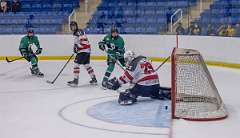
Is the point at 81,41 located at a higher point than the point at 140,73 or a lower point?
higher

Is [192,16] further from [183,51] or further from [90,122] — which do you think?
[90,122]

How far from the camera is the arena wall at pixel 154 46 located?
10.6 metres

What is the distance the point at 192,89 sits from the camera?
591cm

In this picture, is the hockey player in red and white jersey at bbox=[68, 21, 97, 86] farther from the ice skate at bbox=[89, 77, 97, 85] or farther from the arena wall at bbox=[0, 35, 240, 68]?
the arena wall at bbox=[0, 35, 240, 68]

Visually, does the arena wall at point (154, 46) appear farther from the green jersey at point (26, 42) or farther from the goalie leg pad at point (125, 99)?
the goalie leg pad at point (125, 99)

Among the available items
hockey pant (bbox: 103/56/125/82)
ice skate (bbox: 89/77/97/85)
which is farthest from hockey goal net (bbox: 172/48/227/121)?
ice skate (bbox: 89/77/97/85)

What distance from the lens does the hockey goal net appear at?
559 centimetres

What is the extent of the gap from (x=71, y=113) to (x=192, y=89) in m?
1.45

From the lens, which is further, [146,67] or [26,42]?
[26,42]

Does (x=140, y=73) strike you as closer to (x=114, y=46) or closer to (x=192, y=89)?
(x=192, y=89)

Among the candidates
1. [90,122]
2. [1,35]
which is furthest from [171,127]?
[1,35]

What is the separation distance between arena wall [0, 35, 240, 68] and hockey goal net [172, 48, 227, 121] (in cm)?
457

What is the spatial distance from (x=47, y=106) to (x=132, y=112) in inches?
46.4

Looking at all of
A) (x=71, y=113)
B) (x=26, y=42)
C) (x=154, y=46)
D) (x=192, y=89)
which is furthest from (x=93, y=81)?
(x=154, y=46)
